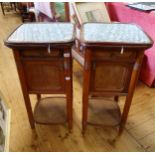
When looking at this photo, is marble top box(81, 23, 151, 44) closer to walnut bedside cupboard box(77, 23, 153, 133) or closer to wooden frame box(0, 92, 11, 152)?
walnut bedside cupboard box(77, 23, 153, 133)

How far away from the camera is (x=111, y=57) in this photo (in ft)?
3.45

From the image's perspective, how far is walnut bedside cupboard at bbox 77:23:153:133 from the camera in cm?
97

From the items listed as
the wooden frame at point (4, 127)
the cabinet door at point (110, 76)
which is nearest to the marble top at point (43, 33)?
the cabinet door at point (110, 76)

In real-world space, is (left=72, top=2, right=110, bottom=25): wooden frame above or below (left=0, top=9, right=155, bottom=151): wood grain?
above

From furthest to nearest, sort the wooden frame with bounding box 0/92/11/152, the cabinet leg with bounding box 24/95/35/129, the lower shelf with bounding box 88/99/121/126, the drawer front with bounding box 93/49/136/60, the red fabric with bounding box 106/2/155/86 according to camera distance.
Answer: the red fabric with bounding box 106/2/155/86
the lower shelf with bounding box 88/99/121/126
the cabinet leg with bounding box 24/95/35/129
the drawer front with bounding box 93/49/136/60
the wooden frame with bounding box 0/92/11/152

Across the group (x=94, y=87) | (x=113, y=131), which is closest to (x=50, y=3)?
(x=94, y=87)

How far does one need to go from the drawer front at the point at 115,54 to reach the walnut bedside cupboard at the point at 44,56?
0.16 m

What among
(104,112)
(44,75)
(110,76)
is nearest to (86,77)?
(110,76)

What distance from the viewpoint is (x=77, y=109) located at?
5.59 feet

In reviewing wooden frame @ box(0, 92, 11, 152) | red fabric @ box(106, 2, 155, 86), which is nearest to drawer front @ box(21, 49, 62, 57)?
wooden frame @ box(0, 92, 11, 152)

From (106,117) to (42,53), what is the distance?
0.75m

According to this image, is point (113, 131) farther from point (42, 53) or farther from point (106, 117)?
point (42, 53)

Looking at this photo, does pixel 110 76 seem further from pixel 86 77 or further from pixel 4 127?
pixel 4 127

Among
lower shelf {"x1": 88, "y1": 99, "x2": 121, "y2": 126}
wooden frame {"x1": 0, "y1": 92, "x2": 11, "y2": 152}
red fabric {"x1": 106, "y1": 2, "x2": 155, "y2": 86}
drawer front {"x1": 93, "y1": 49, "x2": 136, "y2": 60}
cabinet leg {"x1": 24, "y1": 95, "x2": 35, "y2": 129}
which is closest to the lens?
wooden frame {"x1": 0, "y1": 92, "x2": 11, "y2": 152}
